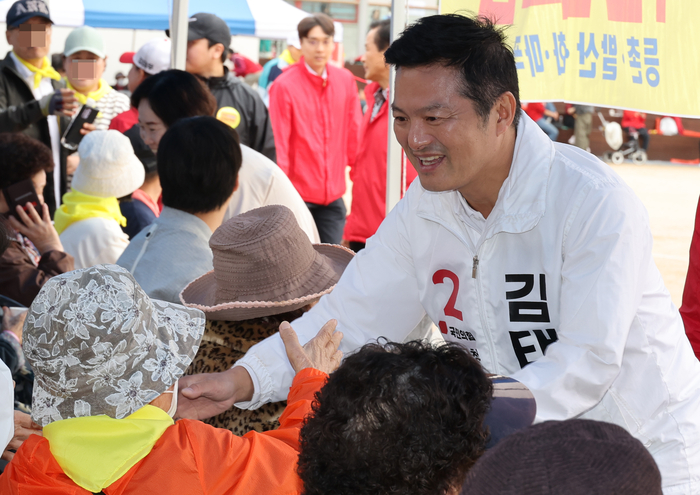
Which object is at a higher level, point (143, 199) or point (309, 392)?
point (309, 392)

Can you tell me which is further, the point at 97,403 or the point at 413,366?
the point at 97,403

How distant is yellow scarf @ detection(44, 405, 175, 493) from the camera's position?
1.52 m

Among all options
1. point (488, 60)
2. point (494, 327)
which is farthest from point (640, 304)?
point (488, 60)

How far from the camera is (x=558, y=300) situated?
176 cm

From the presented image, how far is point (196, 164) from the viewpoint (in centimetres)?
282

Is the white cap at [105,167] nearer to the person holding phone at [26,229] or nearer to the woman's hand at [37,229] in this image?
the person holding phone at [26,229]

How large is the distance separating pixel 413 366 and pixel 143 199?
3277 millimetres

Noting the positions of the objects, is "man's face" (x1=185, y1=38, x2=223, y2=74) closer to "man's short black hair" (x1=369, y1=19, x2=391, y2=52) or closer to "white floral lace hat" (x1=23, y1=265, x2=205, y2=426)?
"man's short black hair" (x1=369, y1=19, x2=391, y2=52)

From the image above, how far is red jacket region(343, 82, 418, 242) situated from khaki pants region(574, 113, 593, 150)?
41.1 feet

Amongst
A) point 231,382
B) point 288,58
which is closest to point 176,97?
point 231,382

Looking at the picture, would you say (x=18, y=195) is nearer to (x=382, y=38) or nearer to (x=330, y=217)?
(x=382, y=38)

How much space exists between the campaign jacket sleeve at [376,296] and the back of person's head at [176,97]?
1907 mm

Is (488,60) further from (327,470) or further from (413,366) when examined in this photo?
(327,470)

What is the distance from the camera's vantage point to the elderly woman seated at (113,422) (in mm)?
1537
